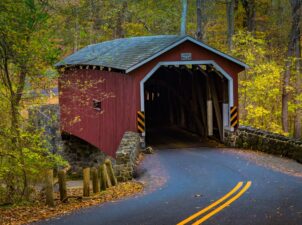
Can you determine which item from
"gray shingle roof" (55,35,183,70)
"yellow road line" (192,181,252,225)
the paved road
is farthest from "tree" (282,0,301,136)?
"yellow road line" (192,181,252,225)

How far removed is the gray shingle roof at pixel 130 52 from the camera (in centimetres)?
1656

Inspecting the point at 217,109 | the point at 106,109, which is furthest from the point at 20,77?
the point at 217,109

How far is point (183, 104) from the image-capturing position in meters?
22.2

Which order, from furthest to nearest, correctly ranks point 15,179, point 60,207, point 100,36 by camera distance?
point 100,36
point 15,179
point 60,207

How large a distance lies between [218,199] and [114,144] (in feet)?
31.5

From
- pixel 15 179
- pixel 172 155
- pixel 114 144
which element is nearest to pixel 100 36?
pixel 114 144

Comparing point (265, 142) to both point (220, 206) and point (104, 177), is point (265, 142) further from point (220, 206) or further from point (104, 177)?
point (220, 206)

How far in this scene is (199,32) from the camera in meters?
27.5

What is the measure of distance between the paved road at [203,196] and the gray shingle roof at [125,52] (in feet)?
12.9

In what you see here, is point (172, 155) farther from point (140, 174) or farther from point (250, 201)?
point (250, 201)

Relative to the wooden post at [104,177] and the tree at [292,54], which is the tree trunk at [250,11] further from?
the wooden post at [104,177]

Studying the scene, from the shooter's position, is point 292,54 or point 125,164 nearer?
point 125,164

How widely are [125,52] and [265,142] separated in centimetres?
691

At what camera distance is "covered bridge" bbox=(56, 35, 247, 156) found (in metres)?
16.9
